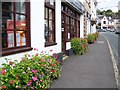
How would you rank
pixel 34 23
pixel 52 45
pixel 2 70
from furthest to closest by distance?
pixel 52 45 < pixel 34 23 < pixel 2 70

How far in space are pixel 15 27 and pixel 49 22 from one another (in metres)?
3.56

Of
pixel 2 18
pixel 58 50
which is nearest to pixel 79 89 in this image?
pixel 2 18

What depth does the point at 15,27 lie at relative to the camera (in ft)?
23.7

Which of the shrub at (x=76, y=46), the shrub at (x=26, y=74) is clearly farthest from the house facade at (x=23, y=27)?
Answer: the shrub at (x=76, y=46)

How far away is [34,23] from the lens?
8.34 metres

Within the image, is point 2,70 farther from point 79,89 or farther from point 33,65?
point 79,89

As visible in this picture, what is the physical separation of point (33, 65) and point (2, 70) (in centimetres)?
86

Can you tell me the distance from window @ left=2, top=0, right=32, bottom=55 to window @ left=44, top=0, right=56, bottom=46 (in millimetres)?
2132

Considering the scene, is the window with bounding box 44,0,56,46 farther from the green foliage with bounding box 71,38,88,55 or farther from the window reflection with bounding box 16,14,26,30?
the green foliage with bounding box 71,38,88,55

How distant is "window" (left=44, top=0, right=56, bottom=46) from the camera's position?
33.3 feet

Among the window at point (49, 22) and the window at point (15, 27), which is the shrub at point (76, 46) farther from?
the window at point (15, 27)

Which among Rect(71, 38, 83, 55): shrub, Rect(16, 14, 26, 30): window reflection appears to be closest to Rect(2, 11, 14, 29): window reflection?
Rect(16, 14, 26, 30): window reflection

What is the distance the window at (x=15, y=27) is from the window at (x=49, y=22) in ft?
6.99

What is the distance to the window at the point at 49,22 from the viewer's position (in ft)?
33.3
